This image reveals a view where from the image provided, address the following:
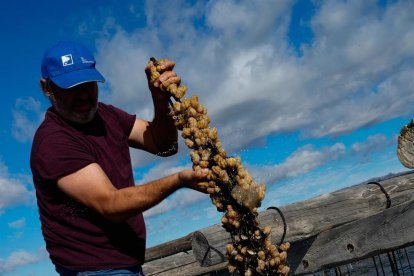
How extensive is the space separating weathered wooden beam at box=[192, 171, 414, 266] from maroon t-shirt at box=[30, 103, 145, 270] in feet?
6.49

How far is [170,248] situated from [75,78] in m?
3.49

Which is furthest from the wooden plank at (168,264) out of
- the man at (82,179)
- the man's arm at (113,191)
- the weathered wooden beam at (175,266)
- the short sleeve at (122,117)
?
the man's arm at (113,191)

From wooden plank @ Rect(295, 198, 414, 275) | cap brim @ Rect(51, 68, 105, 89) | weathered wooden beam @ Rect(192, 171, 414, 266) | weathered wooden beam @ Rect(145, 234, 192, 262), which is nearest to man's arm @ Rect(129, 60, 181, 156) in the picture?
cap brim @ Rect(51, 68, 105, 89)

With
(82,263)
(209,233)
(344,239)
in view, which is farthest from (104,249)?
(344,239)

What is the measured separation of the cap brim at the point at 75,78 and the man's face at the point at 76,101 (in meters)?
0.06

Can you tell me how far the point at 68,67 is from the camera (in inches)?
137

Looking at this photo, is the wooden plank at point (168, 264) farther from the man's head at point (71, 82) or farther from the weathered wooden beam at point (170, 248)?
the man's head at point (71, 82)

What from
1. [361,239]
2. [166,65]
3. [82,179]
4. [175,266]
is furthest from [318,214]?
[82,179]

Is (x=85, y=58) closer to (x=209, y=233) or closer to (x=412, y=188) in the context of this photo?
(x=209, y=233)

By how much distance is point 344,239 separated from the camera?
5570mm

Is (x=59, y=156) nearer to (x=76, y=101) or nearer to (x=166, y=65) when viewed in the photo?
(x=76, y=101)

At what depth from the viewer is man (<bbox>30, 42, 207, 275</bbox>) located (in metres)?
3.21

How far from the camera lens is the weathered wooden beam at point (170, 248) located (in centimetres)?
624

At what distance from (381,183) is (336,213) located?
0.79 m
